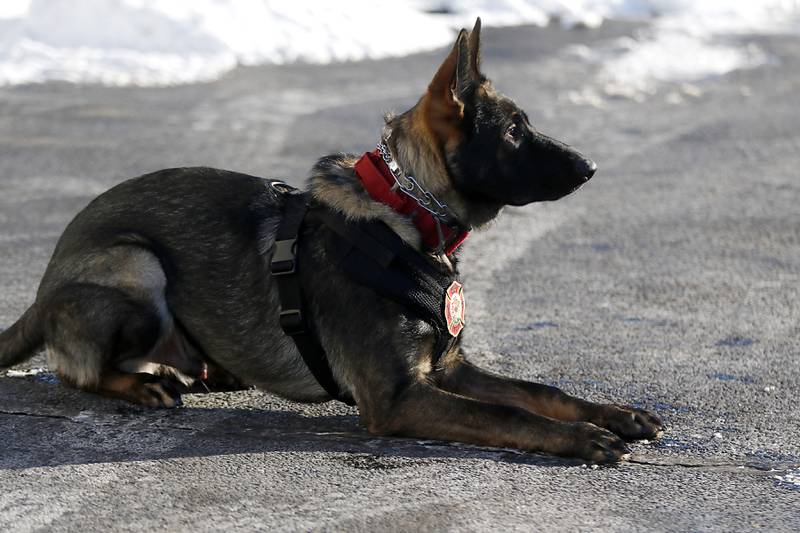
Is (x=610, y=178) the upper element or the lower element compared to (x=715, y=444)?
upper

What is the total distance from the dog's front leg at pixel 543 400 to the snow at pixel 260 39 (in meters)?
8.01

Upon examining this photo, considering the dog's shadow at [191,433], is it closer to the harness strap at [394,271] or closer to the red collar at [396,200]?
the harness strap at [394,271]

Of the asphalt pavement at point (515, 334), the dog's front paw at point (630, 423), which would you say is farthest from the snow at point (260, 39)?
the dog's front paw at point (630, 423)

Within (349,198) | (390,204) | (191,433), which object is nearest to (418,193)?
(390,204)

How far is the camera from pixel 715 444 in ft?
13.8

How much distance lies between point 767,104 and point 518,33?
189 inches

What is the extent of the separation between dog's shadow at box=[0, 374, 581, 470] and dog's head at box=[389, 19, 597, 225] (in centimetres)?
95

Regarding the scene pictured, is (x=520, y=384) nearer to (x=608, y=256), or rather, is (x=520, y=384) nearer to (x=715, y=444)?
(x=715, y=444)

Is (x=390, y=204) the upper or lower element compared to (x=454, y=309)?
upper

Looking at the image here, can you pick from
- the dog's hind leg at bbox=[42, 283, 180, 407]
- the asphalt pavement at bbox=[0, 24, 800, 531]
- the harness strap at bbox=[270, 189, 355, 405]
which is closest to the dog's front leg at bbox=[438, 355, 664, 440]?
the asphalt pavement at bbox=[0, 24, 800, 531]

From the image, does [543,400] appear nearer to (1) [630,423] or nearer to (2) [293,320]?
(1) [630,423]

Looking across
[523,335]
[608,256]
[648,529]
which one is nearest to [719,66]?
[608,256]

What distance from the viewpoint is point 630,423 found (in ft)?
13.9

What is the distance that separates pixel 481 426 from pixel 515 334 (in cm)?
157
